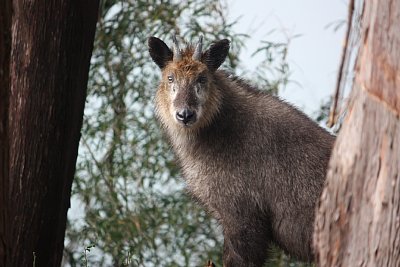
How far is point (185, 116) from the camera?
20.6 ft

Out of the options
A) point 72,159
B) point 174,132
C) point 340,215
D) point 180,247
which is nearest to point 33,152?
point 72,159

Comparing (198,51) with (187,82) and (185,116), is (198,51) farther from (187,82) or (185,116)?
(185,116)

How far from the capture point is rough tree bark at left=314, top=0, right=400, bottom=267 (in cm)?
340

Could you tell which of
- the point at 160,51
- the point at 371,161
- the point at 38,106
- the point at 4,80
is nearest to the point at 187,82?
the point at 160,51

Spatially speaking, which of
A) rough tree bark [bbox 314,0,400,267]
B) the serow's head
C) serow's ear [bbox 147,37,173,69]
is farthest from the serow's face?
rough tree bark [bbox 314,0,400,267]

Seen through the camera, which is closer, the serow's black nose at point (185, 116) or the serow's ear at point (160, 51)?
the serow's black nose at point (185, 116)

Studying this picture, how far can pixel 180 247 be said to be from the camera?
9.72 m

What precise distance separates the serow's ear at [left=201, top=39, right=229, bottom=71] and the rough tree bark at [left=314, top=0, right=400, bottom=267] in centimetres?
305

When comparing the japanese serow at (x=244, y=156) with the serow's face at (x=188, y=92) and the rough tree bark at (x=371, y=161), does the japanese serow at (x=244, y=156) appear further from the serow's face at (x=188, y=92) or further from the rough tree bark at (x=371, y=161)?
the rough tree bark at (x=371, y=161)

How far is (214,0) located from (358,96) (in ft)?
21.2

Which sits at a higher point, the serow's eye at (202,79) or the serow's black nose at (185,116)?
the serow's eye at (202,79)

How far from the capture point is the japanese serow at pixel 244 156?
6207 mm

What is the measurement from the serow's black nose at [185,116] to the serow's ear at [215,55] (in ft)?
1.38

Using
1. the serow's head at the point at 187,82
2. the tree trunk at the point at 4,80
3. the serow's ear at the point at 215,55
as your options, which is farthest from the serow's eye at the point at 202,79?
the tree trunk at the point at 4,80
